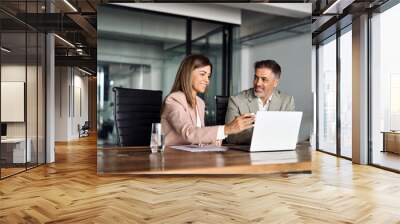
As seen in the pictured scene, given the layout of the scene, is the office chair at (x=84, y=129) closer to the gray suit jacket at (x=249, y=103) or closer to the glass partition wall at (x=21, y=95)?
the glass partition wall at (x=21, y=95)

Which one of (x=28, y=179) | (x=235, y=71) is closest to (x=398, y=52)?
(x=235, y=71)

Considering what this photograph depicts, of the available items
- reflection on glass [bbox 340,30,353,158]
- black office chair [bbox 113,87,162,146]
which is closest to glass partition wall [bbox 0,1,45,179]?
black office chair [bbox 113,87,162,146]

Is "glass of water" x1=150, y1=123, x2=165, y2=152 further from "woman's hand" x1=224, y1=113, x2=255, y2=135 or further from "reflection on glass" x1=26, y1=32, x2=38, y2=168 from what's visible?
"reflection on glass" x1=26, y1=32, x2=38, y2=168

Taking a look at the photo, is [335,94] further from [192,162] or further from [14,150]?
[192,162]

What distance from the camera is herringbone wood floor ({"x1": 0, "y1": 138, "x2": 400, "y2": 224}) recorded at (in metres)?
2.81

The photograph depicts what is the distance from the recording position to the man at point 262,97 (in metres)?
3.21

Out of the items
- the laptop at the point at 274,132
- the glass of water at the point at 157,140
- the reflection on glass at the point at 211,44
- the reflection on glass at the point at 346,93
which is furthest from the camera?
the reflection on glass at the point at 346,93

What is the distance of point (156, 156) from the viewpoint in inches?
91.2

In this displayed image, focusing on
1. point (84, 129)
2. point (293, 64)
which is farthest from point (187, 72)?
point (84, 129)

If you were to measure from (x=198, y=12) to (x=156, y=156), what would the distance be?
71.8 inches

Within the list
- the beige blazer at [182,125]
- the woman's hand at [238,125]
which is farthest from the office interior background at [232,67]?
the woman's hand at [238,125]

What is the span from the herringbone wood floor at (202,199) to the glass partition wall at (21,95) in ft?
1.61

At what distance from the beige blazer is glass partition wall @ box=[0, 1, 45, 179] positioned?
272 cm

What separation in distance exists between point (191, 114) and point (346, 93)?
4.59m
